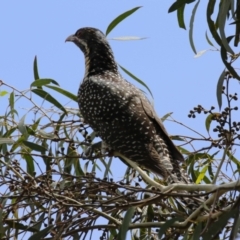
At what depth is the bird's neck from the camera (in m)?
5.38

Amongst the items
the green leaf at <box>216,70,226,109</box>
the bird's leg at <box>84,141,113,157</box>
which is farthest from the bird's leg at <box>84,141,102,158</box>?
the green leaf at <box>216,70,226,109</box>

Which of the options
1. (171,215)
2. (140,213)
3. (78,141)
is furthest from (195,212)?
(78,141)

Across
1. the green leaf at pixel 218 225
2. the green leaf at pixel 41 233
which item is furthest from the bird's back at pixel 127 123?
the green leaf at pixel 218 225

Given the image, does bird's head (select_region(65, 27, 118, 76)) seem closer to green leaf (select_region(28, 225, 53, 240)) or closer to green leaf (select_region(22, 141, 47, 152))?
green leaf (select_region(22, 141, 47, 152))

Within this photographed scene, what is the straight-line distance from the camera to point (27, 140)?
430 cm

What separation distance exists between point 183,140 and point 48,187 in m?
1.36

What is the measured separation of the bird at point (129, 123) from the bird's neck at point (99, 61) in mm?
250

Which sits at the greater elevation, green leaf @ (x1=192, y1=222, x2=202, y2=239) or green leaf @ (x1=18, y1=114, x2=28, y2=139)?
green leaf @ (x1=18, y1=114, x2=28, y2=139)

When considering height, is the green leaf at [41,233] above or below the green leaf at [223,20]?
below

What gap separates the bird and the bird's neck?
0.25 metres

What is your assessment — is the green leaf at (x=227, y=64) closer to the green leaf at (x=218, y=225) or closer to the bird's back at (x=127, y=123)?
the green leaf at (x=218, y=225)

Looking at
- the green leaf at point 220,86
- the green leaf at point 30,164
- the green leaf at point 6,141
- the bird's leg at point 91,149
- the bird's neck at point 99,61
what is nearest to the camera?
the green leaf at point 220,86

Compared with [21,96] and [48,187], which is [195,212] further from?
[21,96]

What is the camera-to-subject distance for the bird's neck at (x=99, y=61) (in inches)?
212
